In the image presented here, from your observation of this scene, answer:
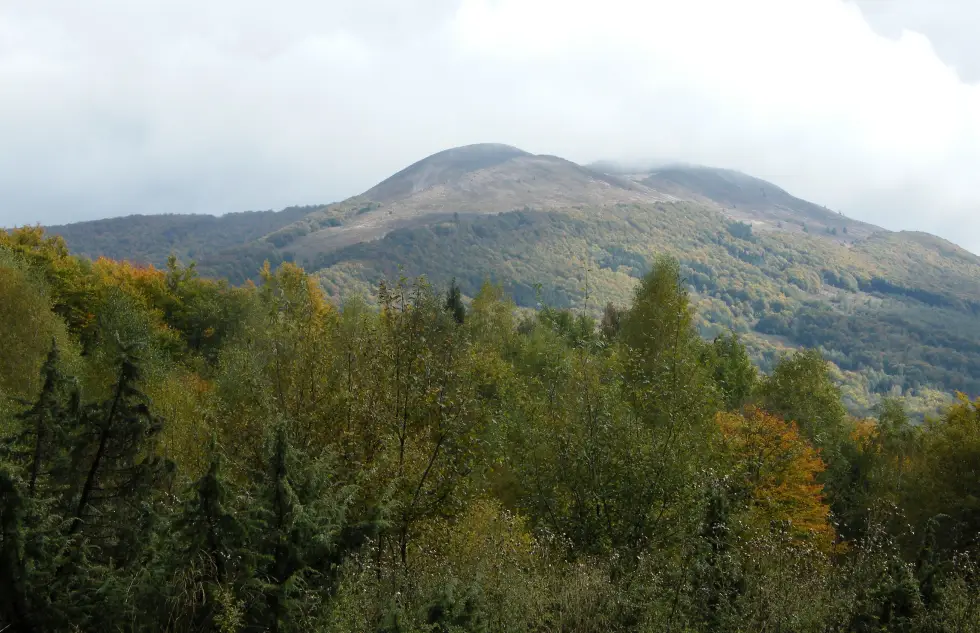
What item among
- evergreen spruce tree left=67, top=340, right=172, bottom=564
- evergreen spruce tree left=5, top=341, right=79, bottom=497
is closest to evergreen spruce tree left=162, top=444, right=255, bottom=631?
evergreen spruce tree left=67, top=340, right=172, bottom=564

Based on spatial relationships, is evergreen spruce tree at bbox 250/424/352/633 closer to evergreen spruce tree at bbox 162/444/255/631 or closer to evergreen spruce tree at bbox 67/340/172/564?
evergreen spruce tree at bbox 162/444/255/631

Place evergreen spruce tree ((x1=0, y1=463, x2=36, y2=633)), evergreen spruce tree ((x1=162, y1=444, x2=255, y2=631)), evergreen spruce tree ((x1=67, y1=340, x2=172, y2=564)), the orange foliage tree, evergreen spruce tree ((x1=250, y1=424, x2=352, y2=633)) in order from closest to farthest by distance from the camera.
→ evergreen spruce tree ((x1=162, y1=444, x2=255, y2=631)) < evergreen spruce tree ((x1=0, y1=463, x2=36, y2=633)) < evergreen spruce tree ((x1=250, y1=424, x2=352, y2=633)) < evergreen spruce tree ((x1=67, y1=340, x2=172, y2=564)) < the orange foliage tree

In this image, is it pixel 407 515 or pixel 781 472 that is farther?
pixel 781 472

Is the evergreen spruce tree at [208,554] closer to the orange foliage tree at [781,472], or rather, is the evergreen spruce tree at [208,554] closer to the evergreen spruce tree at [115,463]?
the evergreen spruce tree at [115,463]

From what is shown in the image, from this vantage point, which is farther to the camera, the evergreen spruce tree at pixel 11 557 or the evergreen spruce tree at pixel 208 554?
the evergreen spruce tree at pixel 11 557

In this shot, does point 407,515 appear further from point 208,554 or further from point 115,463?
point 115,463

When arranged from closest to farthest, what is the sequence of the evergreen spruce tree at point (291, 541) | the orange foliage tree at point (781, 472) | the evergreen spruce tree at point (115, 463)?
the evergreen spruce tree at point (291, 541), the evergreen spruce tree at point (115, 463), the orange foliage tree at point (781, 472)

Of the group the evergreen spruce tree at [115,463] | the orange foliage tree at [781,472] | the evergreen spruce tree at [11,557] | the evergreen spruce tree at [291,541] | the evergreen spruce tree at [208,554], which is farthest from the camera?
the orange foliage tree at [781,472]

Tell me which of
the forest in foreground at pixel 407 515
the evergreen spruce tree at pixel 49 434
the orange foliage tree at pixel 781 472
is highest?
the evergreen spruce tree at pixel 49 434

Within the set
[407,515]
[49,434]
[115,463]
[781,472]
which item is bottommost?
[781,472]

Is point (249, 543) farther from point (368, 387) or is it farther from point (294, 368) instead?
point (294, 368)

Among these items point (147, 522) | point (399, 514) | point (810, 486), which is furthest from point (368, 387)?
point (810, 486)

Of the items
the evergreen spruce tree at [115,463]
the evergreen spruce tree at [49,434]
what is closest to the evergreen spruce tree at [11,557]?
the evergreen spruce tree at [115,463]

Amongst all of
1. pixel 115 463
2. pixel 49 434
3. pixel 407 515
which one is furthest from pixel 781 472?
pixel 49 434
